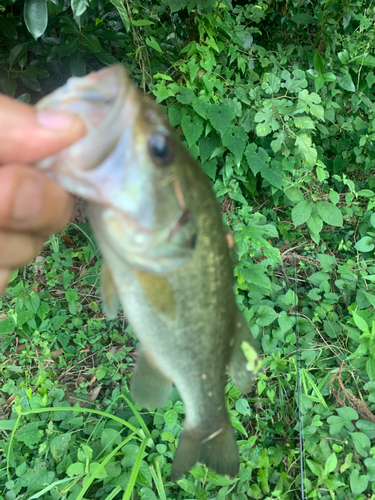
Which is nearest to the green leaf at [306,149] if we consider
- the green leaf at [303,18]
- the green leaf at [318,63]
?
the green leaf at [318,63]

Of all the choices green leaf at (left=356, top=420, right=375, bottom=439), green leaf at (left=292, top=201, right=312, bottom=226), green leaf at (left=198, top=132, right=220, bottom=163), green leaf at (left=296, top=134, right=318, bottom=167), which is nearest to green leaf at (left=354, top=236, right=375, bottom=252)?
green leaf at (left=292, top=201, right=312, bottom=226)

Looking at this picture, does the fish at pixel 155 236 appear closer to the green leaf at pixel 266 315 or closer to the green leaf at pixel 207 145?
the green leaf at pixel 266 315

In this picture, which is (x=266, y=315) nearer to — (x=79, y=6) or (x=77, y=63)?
(x=79, y=6)

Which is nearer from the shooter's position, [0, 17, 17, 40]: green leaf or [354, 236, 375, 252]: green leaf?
[0, 17, 17, 40]: green leaf

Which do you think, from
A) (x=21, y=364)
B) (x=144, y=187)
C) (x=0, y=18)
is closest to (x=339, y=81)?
(x=0, y=18)

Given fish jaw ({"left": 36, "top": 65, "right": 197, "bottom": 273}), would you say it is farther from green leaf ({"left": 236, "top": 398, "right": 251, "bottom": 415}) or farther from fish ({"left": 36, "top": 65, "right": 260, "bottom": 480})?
green leaf ({"left": 236, "top": 398, "right": 251, "bottom": 415})

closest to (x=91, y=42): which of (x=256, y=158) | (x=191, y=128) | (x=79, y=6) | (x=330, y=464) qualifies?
(x=79, y=6)
